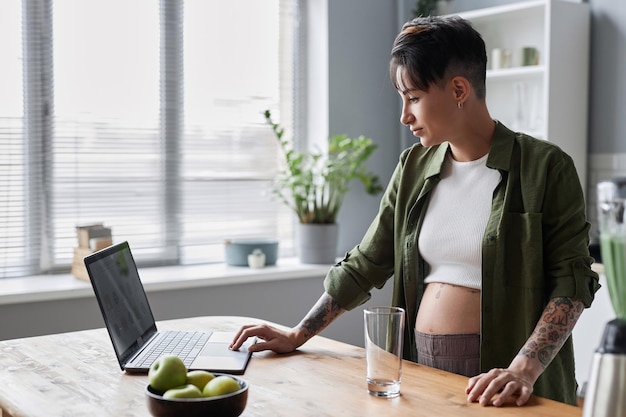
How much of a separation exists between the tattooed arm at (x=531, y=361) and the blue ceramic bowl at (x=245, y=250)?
2441 millimetres

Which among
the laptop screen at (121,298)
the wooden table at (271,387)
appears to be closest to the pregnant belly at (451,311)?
the wooden table at (271,387)

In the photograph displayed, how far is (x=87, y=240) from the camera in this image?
12.1 ft

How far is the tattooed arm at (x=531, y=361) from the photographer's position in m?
1.59

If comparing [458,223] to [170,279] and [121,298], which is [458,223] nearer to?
[121,298]

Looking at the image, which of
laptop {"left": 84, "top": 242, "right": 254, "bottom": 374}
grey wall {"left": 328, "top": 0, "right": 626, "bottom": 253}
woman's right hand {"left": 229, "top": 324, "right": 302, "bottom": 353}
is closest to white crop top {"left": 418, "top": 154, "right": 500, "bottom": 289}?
woman's right hand {"left": 229, "top": 324, "right": 302, "bottom": 353}

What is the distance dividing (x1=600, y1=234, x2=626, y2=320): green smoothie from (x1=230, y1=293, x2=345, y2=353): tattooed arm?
107 centimetres

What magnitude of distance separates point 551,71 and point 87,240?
2.21 m

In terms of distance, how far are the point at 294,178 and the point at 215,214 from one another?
47 cm

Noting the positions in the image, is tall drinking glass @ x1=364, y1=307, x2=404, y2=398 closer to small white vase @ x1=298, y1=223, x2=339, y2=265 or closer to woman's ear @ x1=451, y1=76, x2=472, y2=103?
woman's ear @ x1=451, y1=76, x2=472, y2=103

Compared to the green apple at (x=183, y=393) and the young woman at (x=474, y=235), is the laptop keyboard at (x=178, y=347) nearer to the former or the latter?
the young woman at (x=474, y=235)

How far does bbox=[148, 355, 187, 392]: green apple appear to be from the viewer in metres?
1.44

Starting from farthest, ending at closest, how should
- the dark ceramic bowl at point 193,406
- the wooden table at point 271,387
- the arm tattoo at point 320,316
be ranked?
1. the arm tattoo at point 320,316
2. the wooden table at point 271,387
3. the dark ceramic bowl at point 193,406

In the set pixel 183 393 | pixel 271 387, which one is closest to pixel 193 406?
pixel 183 393

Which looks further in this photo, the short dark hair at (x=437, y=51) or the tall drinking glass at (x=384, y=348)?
the short dark hair at (x=437, y=51)
